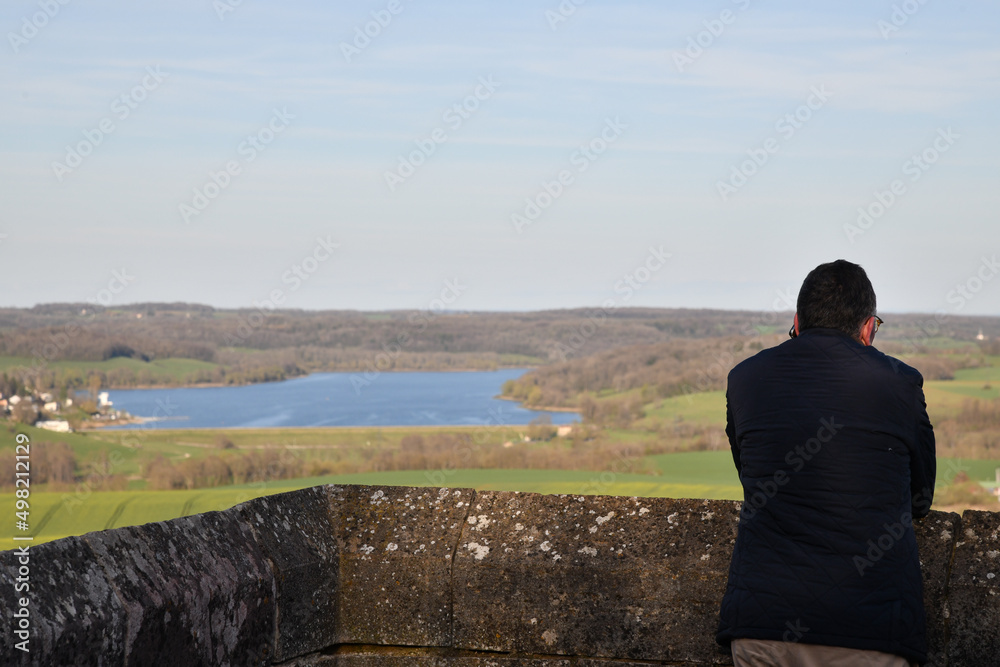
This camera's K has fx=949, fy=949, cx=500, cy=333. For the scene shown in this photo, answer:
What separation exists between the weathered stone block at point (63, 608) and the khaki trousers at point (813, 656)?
151 cm

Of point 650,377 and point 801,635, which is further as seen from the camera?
point 650,377

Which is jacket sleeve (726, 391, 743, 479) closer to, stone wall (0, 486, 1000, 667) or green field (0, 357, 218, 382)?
stone wall (0, 486, 1000, 667)

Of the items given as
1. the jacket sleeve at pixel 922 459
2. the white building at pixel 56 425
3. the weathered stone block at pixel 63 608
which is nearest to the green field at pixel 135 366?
the white building at pixel 56 425

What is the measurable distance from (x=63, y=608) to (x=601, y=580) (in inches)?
59.2

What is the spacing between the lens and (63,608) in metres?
2.03

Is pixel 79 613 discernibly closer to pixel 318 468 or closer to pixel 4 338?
pixel 318 468

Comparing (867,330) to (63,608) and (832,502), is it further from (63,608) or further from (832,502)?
(63,608)

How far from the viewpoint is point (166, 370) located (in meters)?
103

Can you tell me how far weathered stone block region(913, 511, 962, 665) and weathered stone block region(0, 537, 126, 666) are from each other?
6.88 ft

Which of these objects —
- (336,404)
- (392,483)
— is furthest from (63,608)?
(336,404)

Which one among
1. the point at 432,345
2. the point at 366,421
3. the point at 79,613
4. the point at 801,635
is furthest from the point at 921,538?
the point at 432,345

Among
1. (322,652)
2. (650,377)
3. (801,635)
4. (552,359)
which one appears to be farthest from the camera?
(552,359)

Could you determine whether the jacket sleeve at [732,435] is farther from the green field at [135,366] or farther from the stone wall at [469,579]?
the green field at [135,366]

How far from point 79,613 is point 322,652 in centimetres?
105
